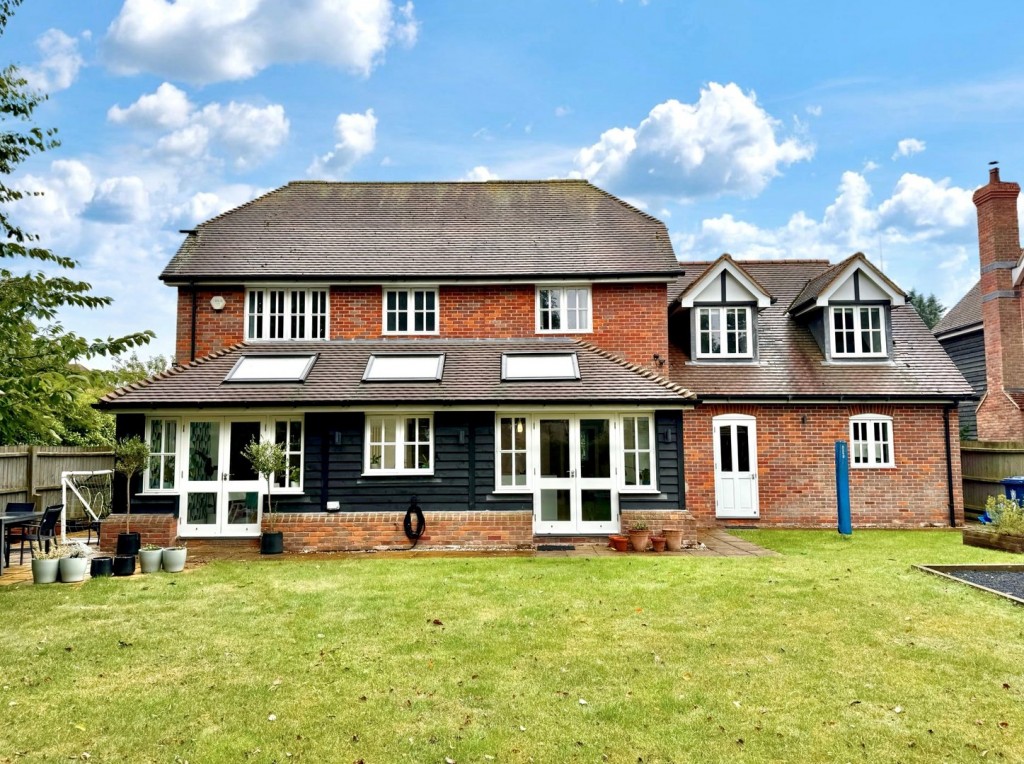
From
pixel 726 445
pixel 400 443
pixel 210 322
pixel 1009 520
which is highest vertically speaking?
pixel 210 322

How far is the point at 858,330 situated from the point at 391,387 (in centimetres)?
1259

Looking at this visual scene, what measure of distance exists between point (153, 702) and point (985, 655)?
747cm

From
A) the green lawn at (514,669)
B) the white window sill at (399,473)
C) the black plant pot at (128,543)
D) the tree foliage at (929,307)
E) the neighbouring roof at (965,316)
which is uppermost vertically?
the tree foliage at (929,307)

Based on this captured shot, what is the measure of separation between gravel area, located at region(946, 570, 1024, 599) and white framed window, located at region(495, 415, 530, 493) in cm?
767

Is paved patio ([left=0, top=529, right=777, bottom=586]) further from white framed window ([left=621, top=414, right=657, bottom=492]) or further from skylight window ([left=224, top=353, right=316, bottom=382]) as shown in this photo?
skylight window ([left=224, top=353, right=316, bottom=382])

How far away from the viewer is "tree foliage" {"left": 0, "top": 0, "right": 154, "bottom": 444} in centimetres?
586

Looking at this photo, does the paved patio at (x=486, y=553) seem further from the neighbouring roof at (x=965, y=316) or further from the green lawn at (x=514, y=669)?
the neighbouring roof at (x=965, y=316)

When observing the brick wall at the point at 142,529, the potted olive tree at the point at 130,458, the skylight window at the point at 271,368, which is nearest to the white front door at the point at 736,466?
the skylight window at the point at 271,368

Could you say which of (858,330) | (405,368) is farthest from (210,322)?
(858,330)

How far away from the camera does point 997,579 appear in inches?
356

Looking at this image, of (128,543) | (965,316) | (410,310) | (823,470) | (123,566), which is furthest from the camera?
(965,316)

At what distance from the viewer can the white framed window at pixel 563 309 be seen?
15.9 meters

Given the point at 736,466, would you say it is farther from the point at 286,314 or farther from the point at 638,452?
the point at 286,314

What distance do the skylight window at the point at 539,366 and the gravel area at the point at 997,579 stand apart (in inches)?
297
